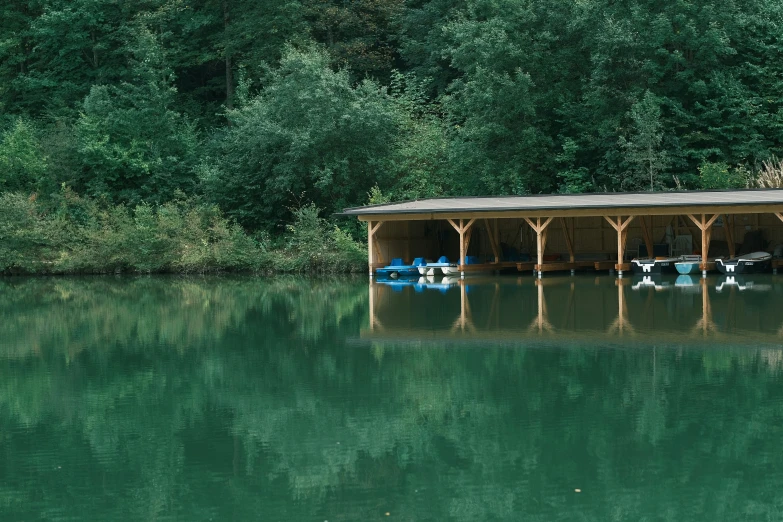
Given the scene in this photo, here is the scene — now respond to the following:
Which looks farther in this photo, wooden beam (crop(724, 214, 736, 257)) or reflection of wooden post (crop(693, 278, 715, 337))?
wooden beam (crop(724, 214, 736, 257))

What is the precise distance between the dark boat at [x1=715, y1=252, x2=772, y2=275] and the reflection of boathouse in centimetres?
113

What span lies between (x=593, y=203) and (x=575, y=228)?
5.92 meters

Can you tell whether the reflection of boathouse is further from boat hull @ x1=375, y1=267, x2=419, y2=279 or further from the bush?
the bush

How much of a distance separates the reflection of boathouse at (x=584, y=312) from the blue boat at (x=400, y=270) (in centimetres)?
350

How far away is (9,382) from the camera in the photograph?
13570mm

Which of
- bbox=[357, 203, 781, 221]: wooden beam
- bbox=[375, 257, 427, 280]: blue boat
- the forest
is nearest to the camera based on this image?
bbox=[357, 203, 781, 221]: wooden beam

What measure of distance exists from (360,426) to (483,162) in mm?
29408

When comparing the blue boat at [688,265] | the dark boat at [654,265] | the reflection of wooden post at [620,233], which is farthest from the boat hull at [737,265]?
the reflection of wooden post at [620,233]

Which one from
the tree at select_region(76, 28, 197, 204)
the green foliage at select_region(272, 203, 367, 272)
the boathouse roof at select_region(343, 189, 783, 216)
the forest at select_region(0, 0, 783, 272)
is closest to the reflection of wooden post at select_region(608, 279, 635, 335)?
the boathouse roof at select_region(343, 189, 783, 216)

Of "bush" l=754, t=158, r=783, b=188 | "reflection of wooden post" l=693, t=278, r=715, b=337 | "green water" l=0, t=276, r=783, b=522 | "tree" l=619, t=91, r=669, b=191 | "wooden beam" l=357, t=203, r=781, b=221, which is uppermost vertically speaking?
"tree" l=619, t=91, r=669, b=191

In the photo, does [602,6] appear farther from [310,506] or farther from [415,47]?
[310,506]

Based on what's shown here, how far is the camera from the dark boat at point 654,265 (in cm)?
3033

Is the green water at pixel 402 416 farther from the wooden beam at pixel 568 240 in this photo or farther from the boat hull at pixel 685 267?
the wooden beam at pixel 568 240

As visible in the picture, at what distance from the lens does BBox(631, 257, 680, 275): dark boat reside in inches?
1194
